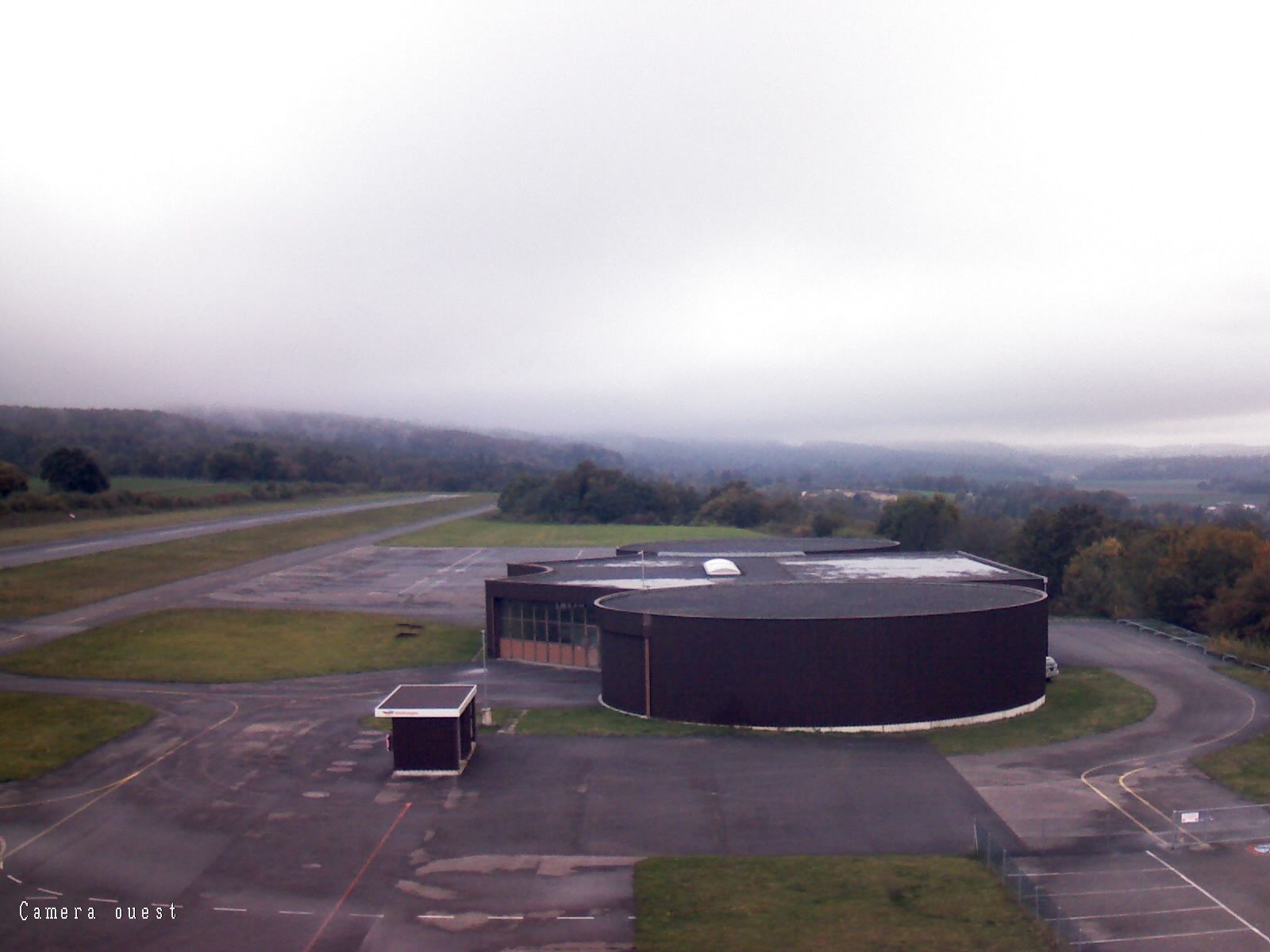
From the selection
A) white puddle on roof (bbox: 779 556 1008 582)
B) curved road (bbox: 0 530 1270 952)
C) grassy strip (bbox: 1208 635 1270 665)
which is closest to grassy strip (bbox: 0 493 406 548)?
curved road (bbox: 0 530 1270 952)

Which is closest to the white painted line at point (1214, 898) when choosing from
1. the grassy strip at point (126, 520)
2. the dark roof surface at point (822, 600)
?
the dark roof surface at point (822, 600)

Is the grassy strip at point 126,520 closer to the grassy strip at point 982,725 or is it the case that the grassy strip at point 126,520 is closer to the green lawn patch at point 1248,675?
the grassy strip at point 982,725

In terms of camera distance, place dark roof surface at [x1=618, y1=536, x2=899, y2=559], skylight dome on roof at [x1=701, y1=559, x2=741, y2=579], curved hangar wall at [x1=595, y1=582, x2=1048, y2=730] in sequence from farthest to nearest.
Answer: dark roof surface at [x1=618, y1=536, x2=899, y2=559]
skylight dome on roof at [x1=701, y1=559, x2=741, y2=579]
curved hangar wall at [x1=595, y1=582, x2=1048, y2=730]

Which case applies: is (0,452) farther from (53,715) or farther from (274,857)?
(274,857)

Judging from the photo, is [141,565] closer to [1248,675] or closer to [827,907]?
[827,907]

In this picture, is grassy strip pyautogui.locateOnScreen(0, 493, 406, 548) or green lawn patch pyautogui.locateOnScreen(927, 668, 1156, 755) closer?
green lawn patch pyautogui.locateOnScreen(927, 668, 1156, 755)

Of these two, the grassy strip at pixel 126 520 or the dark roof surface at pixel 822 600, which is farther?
the grassy strip at pixel 126 520

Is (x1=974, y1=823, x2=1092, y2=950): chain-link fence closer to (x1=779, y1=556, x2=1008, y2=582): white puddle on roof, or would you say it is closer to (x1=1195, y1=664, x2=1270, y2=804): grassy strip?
(x1=1195, y1=664, x2=1270, y2=804): grassy strip
